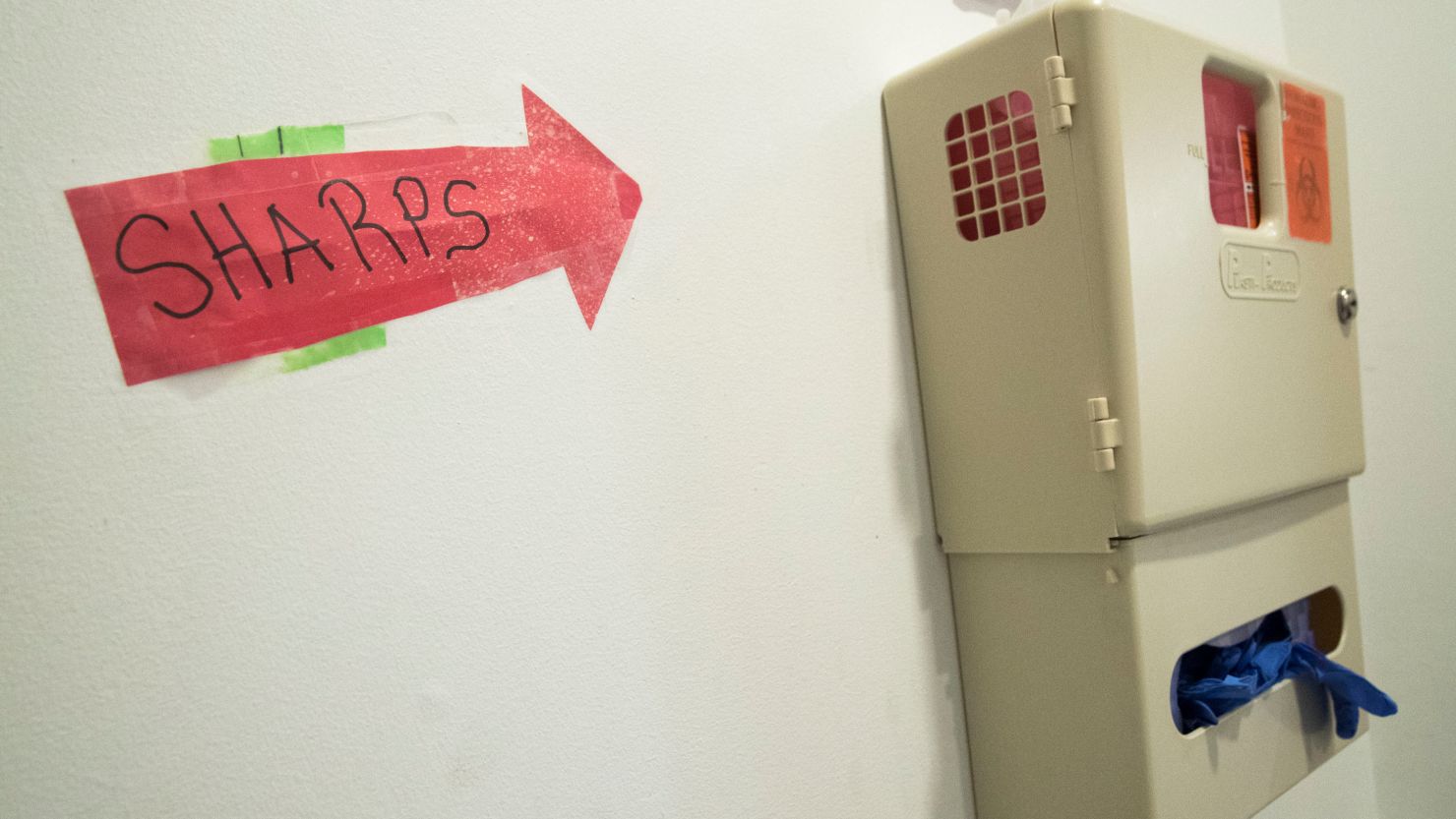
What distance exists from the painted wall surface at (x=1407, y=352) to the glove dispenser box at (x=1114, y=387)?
1.89 feet

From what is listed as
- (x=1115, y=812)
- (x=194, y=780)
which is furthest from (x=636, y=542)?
→ (x=1115, y=812)

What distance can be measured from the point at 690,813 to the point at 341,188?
0.53 m

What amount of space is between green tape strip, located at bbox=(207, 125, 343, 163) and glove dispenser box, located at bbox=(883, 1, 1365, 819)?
0.53 m

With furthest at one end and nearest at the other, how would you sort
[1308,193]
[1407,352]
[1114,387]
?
1. [1407,352]
2. [1308,193]
3. [1114,387]

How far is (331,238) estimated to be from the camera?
0.65 metres

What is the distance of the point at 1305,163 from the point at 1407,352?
0.62 meters

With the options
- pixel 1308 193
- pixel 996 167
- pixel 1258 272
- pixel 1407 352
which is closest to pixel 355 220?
pixel 996 167

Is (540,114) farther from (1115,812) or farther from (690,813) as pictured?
(1115,812)

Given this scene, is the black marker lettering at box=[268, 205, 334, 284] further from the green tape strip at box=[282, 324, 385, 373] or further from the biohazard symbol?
the biohazard symbol

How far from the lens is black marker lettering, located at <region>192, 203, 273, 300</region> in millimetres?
608

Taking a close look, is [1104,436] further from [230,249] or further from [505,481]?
[230,249]

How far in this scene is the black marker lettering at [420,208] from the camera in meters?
0.68

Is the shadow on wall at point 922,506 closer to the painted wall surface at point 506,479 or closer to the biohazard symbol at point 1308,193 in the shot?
the painted wall surface at point 506,479

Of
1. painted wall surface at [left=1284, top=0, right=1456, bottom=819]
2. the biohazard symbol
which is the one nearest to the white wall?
the biohazard symbol
